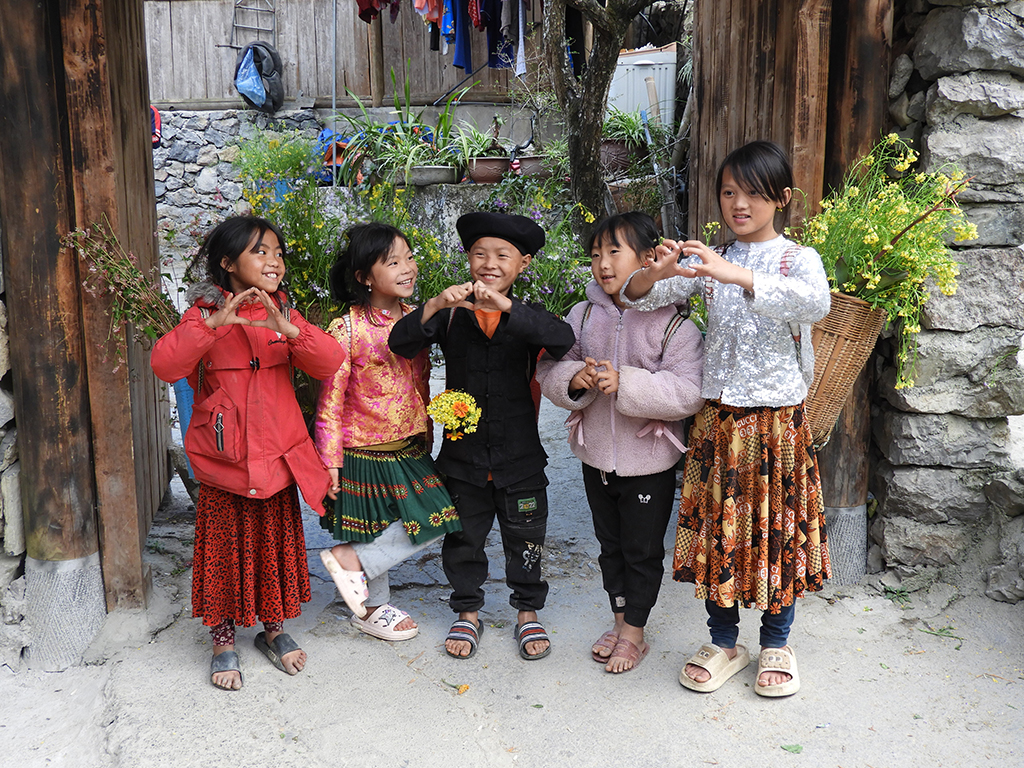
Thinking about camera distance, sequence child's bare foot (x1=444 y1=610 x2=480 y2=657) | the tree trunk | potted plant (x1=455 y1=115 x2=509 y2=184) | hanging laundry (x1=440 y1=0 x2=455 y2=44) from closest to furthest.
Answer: child's bare foot (x1=444 y1=610 x2=480 y2=657), the tree trunk, hanging laundry (x1=440 y1=0 x2=455 y2=44), potted plant (x1=455 y1=115 x2=509 y2=184)

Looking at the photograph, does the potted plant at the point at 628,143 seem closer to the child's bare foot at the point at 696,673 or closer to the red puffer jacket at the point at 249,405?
the red puffer jacket at the point at 249,405

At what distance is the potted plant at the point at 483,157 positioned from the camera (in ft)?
24.5

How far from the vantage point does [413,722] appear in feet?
8.72

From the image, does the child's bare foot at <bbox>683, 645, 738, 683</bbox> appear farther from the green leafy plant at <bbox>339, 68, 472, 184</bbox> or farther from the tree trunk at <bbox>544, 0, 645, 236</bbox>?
the green leafy plant at <bbox>339, 68, 472, 184</bbox>

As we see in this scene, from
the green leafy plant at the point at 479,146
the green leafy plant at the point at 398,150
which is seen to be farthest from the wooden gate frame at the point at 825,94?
the green leafy plant at the point at 398,150

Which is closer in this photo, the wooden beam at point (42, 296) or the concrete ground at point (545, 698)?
the concrete ground at point (545, 698)

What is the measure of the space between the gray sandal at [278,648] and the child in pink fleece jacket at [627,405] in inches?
44.4

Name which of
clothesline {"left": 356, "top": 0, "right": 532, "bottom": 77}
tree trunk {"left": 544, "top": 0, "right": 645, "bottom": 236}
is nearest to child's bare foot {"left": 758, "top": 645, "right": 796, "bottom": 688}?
tree trunk {"left": 544, "top": 0, "right": 645, "bottom": 236}

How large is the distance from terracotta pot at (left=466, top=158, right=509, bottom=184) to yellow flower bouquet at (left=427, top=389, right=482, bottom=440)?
16.4ft

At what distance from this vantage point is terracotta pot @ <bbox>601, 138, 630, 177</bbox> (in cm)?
741

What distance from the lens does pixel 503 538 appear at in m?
3.11

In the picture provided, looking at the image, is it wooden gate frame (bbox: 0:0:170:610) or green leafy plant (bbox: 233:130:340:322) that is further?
green leafy plant (bbox: 233:130:340:322)

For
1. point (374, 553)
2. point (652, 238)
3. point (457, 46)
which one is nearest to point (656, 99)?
point (457, 46)

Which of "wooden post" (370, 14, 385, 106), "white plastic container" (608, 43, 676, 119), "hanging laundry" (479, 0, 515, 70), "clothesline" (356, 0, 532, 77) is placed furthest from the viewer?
"wooden post" (370, 14, 385, 106)
